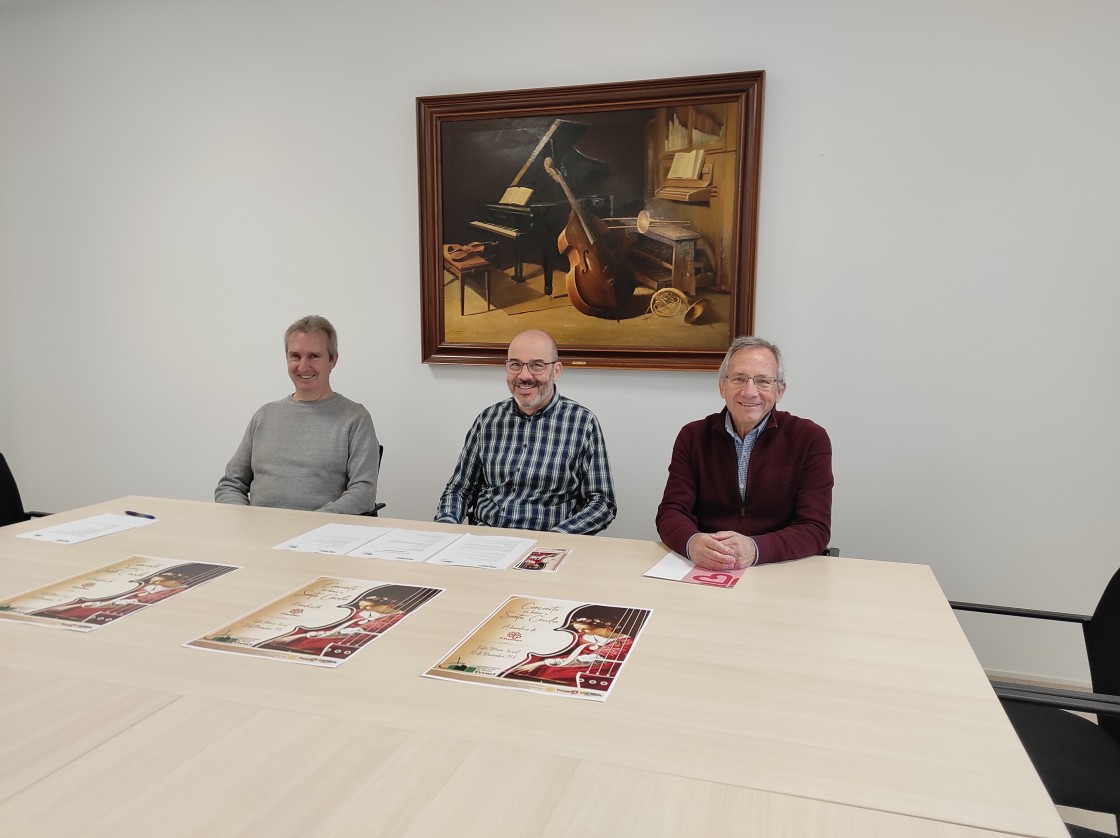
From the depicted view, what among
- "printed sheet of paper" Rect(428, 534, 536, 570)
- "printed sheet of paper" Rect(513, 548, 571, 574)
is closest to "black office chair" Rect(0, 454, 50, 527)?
"printed sheet of paper" Rect(428, 534, 536, 570)

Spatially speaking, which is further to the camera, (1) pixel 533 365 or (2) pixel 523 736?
(1) pixel 533 365

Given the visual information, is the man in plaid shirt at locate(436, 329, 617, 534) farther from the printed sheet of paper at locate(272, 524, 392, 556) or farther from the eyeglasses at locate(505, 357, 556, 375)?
the printed sheet of paper at locate(272, 524, 392, 556)

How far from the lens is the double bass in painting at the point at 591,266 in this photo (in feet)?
10.3

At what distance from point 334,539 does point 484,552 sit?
44 centimetres

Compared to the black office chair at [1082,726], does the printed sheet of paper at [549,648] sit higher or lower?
higher

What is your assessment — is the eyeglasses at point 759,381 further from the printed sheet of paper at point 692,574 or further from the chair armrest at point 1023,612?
the chair armrest at point 1023,612

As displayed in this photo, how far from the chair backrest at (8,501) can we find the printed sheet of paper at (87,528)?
24.6 inches

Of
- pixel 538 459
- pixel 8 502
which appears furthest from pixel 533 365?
pixel 8 502

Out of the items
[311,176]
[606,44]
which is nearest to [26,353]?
[311,176]

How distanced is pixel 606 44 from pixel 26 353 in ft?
11.1

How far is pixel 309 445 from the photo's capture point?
9.27ft

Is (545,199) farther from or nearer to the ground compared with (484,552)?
farther from the ground

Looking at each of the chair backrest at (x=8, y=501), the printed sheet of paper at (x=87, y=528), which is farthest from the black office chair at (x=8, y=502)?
the printed sheet of paper at (x=87, y=528)

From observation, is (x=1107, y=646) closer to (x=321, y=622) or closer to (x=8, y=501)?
(x=321, y=622)
